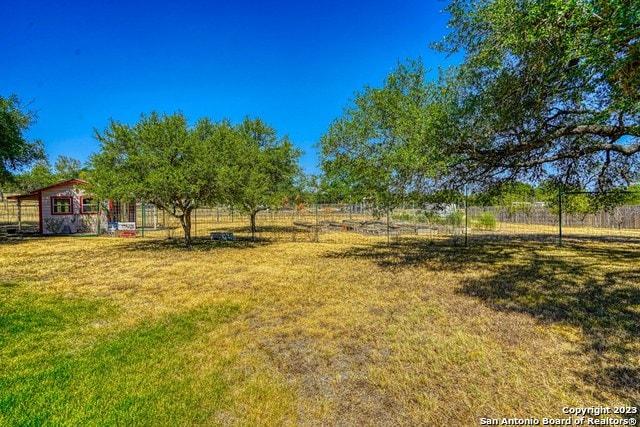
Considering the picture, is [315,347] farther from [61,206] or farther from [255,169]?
[61,206]

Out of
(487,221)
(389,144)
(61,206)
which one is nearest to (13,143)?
(61,206)

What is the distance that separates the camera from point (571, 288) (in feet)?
22.7

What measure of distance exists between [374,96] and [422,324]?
8.15m

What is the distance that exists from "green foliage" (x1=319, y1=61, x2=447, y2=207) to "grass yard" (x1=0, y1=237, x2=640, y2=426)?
123 inches

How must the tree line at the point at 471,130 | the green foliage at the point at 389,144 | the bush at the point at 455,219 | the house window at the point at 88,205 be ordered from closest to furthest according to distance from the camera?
the tree line at the point at 471,130 < the green foliage at the point at 389,144 < the house window at the point at 88,205 < the bush at the point at 455,219

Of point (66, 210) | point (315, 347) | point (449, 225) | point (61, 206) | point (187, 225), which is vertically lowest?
point (315, 347)

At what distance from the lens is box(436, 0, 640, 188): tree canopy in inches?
187

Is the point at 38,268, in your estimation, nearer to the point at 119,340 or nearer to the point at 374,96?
the point at 119,340

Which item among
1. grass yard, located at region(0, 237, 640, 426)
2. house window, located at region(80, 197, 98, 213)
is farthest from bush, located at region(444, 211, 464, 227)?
house window, located at region(80, 197, 98, 213)

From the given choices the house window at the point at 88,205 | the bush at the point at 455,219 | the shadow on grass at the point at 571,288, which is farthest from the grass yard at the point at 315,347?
the house window at the point at 88,205

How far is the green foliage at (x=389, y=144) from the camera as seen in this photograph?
8617 millimetres

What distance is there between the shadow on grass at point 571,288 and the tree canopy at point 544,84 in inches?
119

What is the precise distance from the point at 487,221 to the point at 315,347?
2432cm

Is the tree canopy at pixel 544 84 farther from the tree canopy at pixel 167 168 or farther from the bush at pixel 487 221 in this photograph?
the bush at pixel 487 221
